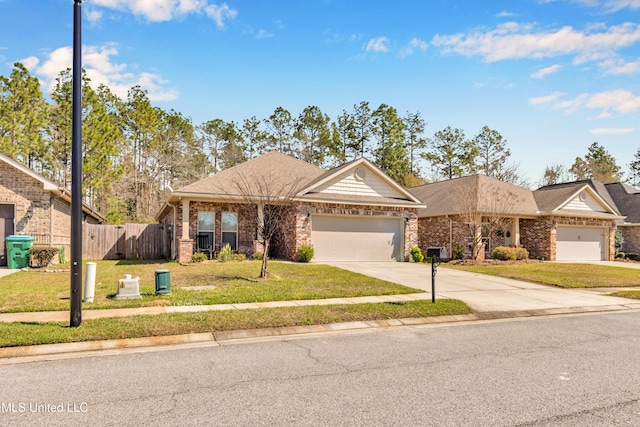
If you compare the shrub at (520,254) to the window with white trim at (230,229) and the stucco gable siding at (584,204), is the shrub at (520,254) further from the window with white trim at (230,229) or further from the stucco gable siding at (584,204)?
the window with white trim at (230,229)

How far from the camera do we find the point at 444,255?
1001 cm

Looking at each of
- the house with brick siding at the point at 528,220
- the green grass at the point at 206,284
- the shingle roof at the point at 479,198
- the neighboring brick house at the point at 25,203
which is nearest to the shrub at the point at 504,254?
the house with brick siding at the point at 528,220

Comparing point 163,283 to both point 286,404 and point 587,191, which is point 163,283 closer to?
point 286,404

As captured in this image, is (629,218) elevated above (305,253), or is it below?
above

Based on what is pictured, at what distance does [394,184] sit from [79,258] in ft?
56.5

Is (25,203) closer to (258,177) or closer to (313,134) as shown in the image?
(258,177)

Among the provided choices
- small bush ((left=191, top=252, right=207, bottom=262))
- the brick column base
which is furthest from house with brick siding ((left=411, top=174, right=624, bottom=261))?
the brick column base

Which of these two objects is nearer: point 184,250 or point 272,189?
point 184,250

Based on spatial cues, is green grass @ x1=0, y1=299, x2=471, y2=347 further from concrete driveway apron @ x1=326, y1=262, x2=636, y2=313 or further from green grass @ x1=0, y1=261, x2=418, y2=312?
concrete driveway apron @ x1=326, y1=262, x2=636, y2=313

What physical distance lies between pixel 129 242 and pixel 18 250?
766 cm

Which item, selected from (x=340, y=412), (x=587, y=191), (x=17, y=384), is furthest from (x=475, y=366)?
(x=587, y=191)

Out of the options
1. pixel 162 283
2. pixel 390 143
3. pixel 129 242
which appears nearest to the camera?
pixel 162 283

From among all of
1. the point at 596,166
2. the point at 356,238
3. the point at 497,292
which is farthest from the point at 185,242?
the point at 596,166

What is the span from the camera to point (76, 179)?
745cm
